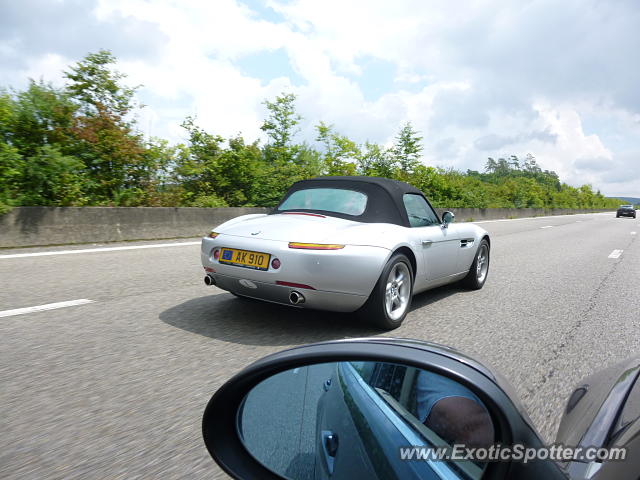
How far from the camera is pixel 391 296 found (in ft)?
13.6

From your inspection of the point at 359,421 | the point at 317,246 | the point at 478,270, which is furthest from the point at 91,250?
the point at 359,421

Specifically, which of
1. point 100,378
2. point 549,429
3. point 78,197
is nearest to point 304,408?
point 549,429

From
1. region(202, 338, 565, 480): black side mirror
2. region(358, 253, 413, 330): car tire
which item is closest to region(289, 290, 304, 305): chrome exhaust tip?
region(358, 253, 413, 330): car tire

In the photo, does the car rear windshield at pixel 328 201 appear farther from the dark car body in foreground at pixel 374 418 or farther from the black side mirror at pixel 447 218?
the dark car body in foreground at pixel 374 418

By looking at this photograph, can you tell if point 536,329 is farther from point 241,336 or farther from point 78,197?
point 78,197

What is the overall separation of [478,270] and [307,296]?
132 inches

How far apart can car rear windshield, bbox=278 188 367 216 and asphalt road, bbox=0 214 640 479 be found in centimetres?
100

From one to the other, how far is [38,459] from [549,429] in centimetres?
236

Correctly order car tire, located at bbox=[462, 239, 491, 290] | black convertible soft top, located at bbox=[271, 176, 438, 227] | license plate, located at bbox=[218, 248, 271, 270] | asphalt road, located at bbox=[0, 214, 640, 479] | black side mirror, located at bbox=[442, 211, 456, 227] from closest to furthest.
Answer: asphalt road, located at bbox=[0, 214, 640, 479]
license plate, located at bbox=[218, 248, 271, 270]
black convertible soft top, located at bbox=[271, 176, 438, 227]
black side mirror, located at bbox=[442, 211, 456, 227]
car tire, located at bbox=[462, 239, 491, 290]

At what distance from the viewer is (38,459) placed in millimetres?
2010

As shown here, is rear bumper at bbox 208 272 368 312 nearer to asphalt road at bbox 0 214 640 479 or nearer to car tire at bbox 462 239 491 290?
asphalt road at bbox 0 214 640 479

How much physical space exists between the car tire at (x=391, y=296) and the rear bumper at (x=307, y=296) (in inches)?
4.5

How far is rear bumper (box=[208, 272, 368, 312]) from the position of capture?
376 cm

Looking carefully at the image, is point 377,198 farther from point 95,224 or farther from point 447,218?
point 95,224
